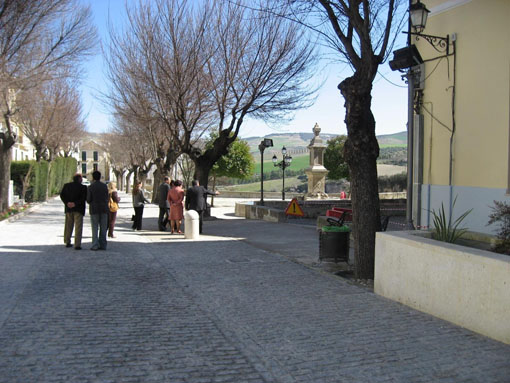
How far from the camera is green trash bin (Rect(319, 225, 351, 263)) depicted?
900 cm

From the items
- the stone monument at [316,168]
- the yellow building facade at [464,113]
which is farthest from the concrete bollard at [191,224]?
the stone monument at [316,168]

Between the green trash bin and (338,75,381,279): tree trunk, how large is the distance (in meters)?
0.99

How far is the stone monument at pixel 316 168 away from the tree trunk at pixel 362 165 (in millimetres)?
23261

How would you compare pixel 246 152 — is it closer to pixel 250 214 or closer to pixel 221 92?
pixel 250 214

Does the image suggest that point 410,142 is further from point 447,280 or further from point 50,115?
point 50,115

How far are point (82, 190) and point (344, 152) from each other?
5.97 metres

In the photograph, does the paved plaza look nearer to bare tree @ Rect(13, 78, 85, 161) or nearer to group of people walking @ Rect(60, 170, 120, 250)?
group of people walking @ Rect(60, 170, 120, 250)

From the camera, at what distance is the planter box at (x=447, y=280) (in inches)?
193

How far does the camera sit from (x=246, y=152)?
57.9 m

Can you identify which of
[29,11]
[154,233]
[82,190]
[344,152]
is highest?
[29,11]

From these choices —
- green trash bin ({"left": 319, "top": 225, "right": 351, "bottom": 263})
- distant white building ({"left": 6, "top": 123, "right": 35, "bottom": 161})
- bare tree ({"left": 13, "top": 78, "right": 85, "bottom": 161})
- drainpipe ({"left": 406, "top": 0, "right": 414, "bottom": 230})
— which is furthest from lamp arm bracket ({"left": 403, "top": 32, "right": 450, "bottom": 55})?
distant white building ({"left": 6, "top": 123, "right": 35, "bottom": 161})

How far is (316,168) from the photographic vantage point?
3116 centimetres

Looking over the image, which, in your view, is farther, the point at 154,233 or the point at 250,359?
the point at 154,233

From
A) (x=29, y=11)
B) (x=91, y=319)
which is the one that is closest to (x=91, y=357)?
(x=91, y=319)
